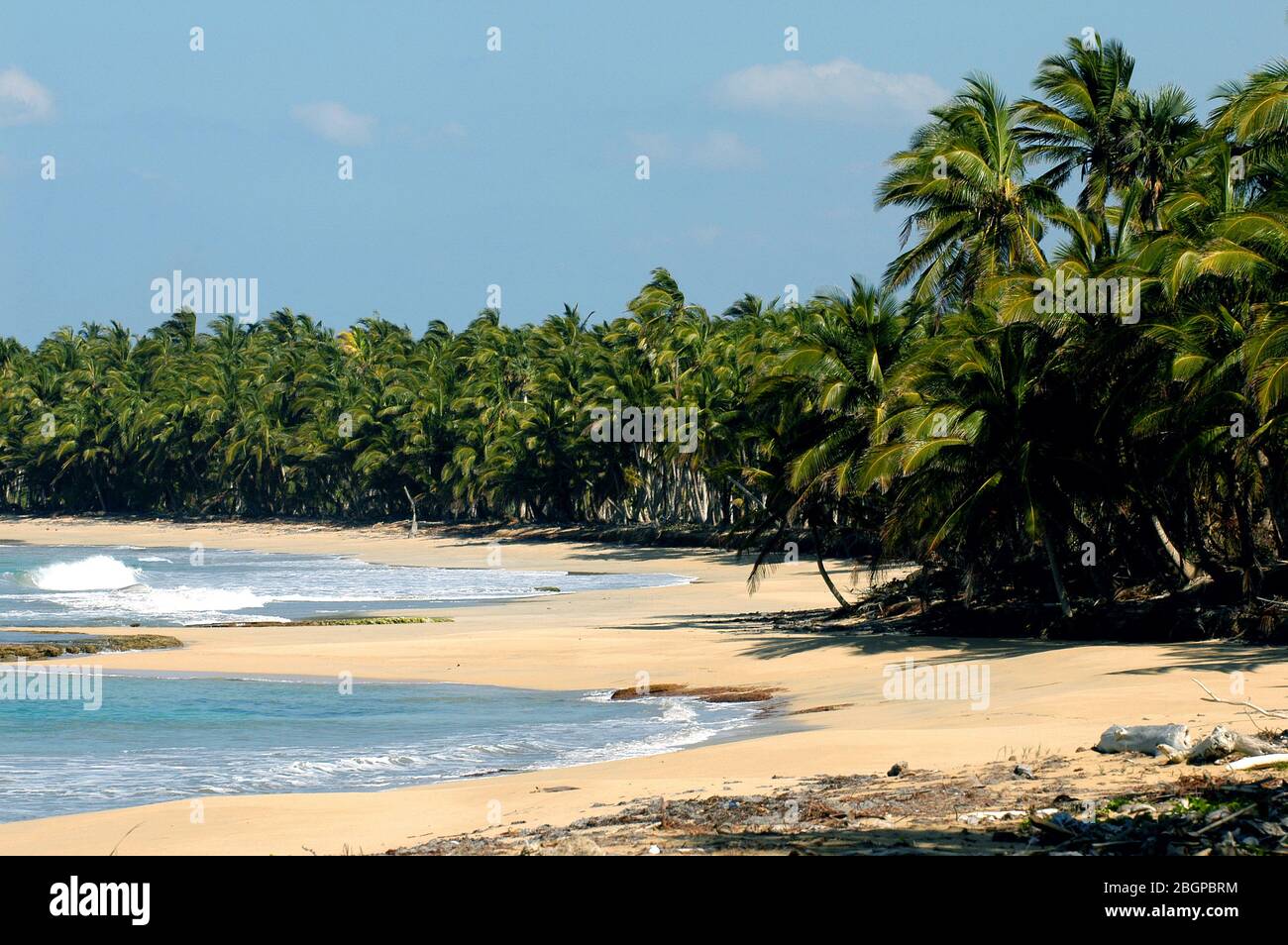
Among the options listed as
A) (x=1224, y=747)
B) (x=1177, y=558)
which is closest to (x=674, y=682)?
(x=1177, y=558)

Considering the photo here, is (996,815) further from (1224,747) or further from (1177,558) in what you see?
(1177,558)

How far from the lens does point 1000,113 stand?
91.6 feet

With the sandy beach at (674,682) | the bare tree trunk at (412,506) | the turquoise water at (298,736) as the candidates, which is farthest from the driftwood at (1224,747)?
the bare tree trunk at (412,506)

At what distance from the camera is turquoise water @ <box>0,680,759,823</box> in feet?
47.2

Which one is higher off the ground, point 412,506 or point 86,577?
point 412,506

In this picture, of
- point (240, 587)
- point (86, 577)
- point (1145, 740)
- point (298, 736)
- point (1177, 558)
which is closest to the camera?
point (1145, 740)

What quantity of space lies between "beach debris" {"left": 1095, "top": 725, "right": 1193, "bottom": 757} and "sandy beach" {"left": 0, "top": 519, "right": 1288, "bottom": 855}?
0.69ft

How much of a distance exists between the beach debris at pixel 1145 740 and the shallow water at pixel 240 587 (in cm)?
2374

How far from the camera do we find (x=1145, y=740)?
11.4 meters

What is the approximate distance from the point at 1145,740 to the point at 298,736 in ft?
33.1

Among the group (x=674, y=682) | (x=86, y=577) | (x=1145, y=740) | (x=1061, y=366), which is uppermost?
(x=1061, y=366)

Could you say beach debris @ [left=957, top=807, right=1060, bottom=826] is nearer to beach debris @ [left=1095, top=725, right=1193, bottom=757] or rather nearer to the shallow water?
beach debris @ [left=1095, top=725, right=1193, bottom=757]

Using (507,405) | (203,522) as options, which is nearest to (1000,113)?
(507,405)
